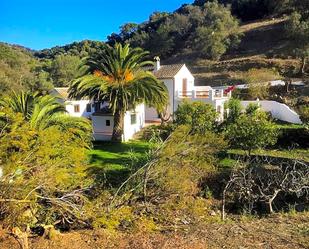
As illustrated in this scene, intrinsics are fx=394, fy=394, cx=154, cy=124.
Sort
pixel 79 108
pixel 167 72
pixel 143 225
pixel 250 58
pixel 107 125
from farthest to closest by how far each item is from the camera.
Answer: pixel 250 58 → pixel 79 108 → pixel 167 72 → pixel 107 125 → pixel 143 225

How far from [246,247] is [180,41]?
76.3 m

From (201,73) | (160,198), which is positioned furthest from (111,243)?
(201,73)

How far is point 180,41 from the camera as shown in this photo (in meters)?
82.3

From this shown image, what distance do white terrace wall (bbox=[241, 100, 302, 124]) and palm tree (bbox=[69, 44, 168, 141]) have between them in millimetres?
10796

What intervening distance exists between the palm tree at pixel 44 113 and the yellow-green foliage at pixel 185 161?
207 inches

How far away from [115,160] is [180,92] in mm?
15408

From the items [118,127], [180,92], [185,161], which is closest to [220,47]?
[180,92]

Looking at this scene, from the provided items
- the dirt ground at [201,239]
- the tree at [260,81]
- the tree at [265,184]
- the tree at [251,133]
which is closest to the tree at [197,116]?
the tree at [251,133]

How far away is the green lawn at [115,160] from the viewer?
19.0 metres

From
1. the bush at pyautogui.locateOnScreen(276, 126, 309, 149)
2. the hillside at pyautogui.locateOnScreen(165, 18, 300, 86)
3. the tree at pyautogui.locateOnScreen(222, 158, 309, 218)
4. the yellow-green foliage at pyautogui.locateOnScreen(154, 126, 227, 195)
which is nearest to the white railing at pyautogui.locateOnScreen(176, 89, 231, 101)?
the bush at pyautogui.locateOnScreen(276, 126, 309, 149)

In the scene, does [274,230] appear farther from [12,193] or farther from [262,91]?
[262,91]

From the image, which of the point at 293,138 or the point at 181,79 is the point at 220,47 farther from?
the point at 293,138

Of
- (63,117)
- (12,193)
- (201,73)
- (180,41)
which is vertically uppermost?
(180,41)

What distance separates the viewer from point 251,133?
70.0 feet
